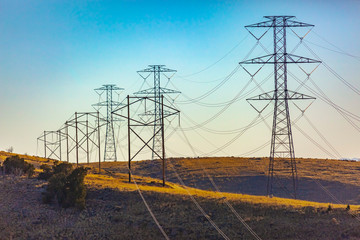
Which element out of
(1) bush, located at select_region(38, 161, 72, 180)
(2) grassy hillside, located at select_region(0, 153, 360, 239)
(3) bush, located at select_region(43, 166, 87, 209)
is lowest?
(2) grassy hillside, located at select_region(0, 153, 360, 239)

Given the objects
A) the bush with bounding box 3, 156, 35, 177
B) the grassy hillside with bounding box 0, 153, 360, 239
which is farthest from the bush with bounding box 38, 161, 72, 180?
the grassy hillside with bounding box 0, 153, 360, 239

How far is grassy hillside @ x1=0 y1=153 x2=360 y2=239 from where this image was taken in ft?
117

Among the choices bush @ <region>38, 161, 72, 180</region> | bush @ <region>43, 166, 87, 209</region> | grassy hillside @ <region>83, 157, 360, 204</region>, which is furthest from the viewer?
Result: grassy hillside @ <region>83, 157, 360, 204</region>

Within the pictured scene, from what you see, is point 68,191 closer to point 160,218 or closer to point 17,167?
point 160,218

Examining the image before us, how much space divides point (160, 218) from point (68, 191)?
32.0 feet

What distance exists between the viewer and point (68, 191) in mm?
43531

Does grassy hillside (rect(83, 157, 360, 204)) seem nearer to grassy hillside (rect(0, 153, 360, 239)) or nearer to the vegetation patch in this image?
grassy hillside (rect(0, 153, 360, 239))

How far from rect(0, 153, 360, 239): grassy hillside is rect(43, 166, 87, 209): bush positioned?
0.85 meters

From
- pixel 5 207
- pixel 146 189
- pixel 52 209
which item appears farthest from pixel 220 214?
pixel 5 207

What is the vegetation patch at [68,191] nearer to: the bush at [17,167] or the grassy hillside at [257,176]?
the bush at [17,167]

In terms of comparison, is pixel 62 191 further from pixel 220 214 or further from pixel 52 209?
pixel 220 214

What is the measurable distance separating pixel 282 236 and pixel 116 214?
14.1 m

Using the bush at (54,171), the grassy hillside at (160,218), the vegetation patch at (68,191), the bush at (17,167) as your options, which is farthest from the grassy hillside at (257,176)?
the vegetation patch at (68,191)

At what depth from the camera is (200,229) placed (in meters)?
36.9
